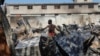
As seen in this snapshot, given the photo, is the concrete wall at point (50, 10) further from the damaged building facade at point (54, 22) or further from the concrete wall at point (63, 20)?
the concrete wall at point (63, 20)

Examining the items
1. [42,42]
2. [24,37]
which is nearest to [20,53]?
[42,42]

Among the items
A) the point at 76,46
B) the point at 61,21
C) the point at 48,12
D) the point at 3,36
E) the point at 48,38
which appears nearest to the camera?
the point at 3,36

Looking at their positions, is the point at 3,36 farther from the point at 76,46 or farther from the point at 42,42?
the point at 76,46

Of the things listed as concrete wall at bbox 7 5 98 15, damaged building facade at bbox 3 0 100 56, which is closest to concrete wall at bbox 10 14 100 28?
damaged building facade at bbox 3 0 100 56

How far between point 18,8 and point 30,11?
5.92 feet

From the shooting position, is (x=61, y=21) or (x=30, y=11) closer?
(x=61, y=21)

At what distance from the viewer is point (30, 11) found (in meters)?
48.0

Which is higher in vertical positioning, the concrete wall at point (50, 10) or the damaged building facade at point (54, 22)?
the damaged building facade at point (54, 22)

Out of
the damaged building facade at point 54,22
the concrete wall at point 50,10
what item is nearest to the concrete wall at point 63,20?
the damaged building facade at point 54,22

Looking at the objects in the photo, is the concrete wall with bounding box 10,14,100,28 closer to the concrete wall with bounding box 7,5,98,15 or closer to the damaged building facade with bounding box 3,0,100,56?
the damaged building facade with bounding box 3,0,100,56

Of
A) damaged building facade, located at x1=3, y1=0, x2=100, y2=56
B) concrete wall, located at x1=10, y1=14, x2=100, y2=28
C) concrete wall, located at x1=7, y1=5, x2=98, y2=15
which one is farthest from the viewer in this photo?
concrete wall, located at x1=7, y1=5, x2=98, y2=15

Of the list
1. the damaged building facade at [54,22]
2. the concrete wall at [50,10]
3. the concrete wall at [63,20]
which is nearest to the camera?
the damaged building facade at [54,22]

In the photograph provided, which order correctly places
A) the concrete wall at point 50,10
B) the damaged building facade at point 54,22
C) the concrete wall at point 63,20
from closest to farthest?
1. the damaged building facade at point 54,22
2. the concrete wall at point 63,20
3. the concrete wall at point 50,10

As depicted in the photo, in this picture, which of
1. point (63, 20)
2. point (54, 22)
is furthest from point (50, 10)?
point (54, 22)
